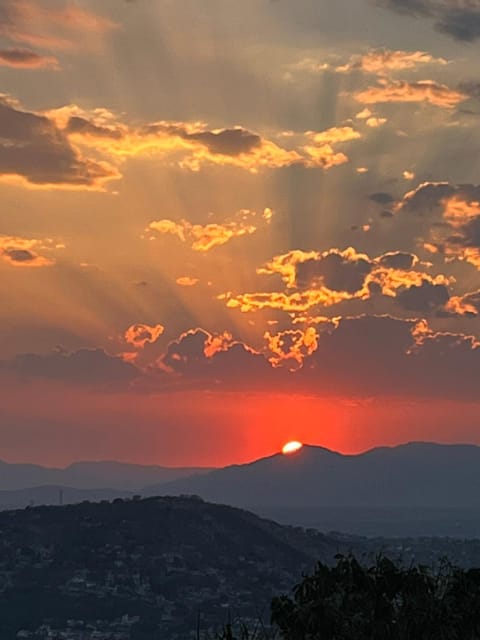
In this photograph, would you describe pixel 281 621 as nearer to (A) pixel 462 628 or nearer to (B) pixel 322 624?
(B) pixel 322 624

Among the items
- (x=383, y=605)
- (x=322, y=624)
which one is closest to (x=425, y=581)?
(x=383, y=605)

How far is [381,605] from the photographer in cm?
6581

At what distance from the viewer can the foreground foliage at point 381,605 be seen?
6216cm

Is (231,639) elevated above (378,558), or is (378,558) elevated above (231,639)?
(378,558)

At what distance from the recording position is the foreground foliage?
6216 cm

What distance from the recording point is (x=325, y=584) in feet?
218

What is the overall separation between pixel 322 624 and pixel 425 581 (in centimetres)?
770

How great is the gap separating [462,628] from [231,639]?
12.9 m

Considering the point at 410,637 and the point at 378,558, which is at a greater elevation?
the point at 378,558

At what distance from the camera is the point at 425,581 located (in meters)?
66.6

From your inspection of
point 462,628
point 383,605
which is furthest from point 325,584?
point 462,628

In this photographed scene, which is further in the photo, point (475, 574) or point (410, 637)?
point (475, 574)

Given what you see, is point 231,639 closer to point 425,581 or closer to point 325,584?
point 325,584

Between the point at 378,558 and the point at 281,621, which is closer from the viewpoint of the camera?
the point at 281,621
